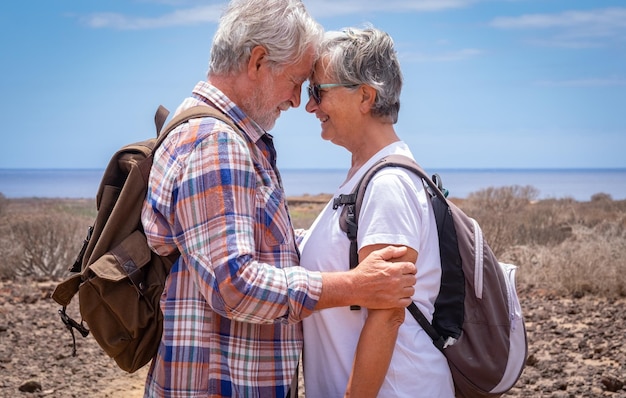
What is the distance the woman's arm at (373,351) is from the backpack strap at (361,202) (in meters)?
Answer: 0.09

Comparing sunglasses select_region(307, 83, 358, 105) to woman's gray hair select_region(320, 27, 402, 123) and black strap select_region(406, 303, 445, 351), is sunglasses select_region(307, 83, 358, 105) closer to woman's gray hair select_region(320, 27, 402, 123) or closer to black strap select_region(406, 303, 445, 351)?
woman's gray hair select_region(320, 27, 402, 123)

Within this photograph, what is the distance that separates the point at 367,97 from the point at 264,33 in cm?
44

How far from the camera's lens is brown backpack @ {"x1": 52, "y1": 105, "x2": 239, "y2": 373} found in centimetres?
267

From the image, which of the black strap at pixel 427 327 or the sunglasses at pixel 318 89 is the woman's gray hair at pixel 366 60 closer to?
the sunglasses at pixel 318 89

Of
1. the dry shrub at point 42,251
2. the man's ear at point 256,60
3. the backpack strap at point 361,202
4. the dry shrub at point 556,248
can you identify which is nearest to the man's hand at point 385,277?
the backpack strap at point 361,202

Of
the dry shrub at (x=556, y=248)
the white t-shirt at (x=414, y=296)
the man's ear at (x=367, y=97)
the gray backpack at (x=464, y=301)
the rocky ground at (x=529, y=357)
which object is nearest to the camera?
the white t-shirt at (x=414, y=296)

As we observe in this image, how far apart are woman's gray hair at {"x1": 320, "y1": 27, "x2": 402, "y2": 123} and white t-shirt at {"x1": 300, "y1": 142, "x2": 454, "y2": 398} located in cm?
21

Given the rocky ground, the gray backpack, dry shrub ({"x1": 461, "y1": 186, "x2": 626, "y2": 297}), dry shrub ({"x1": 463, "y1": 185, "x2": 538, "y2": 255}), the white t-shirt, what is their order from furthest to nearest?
dry shrub ({"x1": 463, "y1": 185, "x2": 538, "y2": 255}) → dry shrub ({"x1": 461, "y1": 186, "x2": 626, "y2": 297}) → the rocky ground → the gray backpack → the white t-shirt

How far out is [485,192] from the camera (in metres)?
20.5

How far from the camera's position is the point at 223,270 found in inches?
98.1

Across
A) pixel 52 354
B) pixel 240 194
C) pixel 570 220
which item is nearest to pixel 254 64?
A: pixel 240 194

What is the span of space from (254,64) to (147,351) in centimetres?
110

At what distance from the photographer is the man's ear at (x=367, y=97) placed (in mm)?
2893

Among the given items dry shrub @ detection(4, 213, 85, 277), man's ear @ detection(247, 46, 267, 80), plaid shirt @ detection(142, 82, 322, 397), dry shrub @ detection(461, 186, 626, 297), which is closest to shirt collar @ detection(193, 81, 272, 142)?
plaid shirt @ detection(142, 82, 322, 397)
